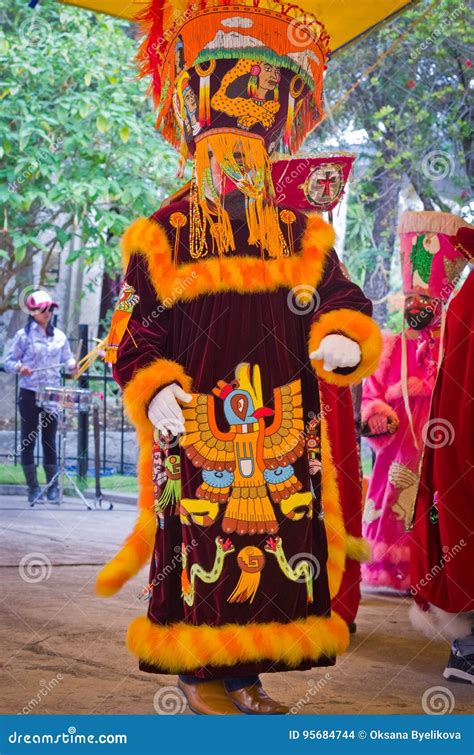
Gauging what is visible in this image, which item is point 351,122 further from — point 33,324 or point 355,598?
point 355,598

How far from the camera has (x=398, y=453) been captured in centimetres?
505

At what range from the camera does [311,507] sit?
110 inches

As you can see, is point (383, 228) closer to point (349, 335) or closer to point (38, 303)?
point (38, 303)

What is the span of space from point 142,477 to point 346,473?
1.17 meters

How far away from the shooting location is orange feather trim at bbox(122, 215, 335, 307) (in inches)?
110

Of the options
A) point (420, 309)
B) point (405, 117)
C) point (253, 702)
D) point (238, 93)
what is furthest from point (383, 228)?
point (253, 702)

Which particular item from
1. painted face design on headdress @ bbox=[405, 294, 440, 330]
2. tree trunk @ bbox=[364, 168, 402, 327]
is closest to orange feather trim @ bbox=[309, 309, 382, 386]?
painted face design on headdress @ bbox=[405, 294, 440, 330]

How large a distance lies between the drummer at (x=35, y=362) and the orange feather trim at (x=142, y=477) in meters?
5.09

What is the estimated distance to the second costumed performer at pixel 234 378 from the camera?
105 inches

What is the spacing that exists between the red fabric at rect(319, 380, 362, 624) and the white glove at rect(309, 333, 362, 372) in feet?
3.41

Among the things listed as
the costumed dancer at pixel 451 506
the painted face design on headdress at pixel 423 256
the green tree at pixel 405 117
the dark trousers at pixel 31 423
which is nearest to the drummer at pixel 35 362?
the dark trousers at pixel 31 423

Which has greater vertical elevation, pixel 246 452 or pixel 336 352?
pixel 336 352

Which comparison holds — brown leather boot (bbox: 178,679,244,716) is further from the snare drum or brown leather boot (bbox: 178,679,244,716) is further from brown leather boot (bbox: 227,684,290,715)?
the snare drum

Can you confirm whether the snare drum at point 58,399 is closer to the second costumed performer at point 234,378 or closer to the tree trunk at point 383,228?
the tree trunk at point 383,228
